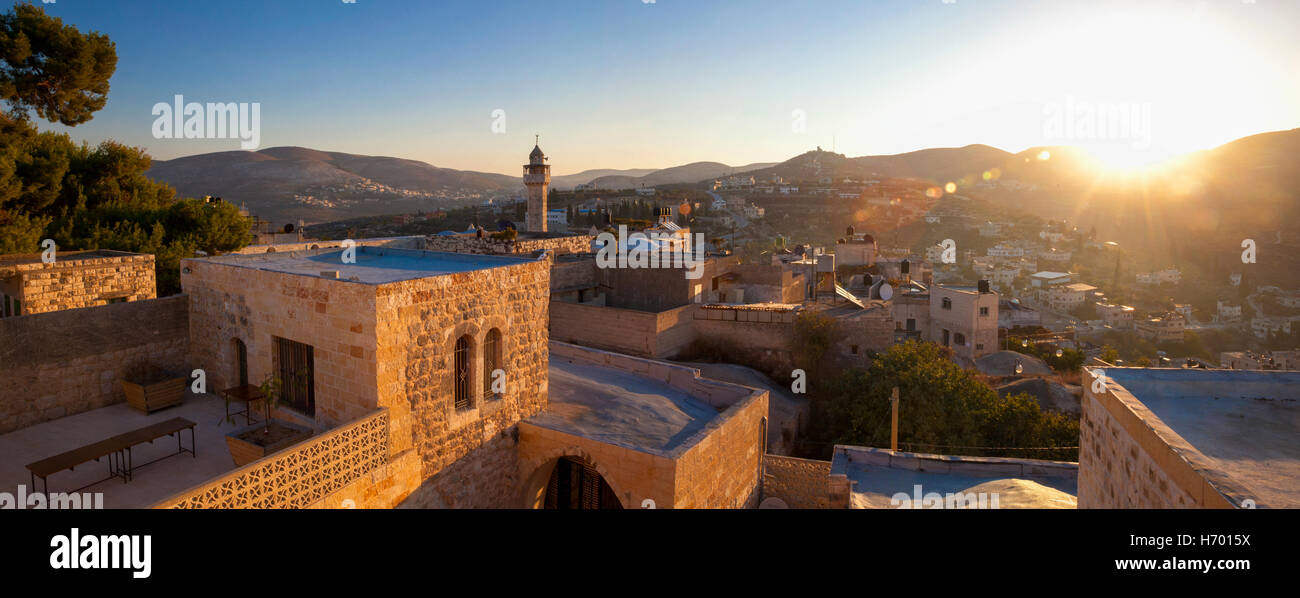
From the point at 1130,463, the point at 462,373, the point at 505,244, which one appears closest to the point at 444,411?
the point at 462,373

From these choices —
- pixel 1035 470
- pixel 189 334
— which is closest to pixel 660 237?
pixel 1035 470

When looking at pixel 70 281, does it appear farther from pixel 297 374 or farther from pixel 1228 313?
pixel 1228 313

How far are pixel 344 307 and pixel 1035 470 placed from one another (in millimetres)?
12609

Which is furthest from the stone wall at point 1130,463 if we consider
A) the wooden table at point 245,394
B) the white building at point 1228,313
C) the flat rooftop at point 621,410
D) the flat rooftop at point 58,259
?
the white building at point 1228,313

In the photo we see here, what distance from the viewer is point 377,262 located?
10.5m

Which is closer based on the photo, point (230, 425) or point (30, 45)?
point (230, 425)

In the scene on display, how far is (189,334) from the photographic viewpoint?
10109 mm

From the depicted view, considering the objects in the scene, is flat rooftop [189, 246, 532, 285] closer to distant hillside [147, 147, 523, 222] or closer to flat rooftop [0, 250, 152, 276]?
flat rooftop [0, 250, 152, 276]

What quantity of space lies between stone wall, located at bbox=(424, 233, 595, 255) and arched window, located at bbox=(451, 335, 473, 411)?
1386 cm

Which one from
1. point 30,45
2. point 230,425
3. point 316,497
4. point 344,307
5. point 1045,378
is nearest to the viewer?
point 316,497

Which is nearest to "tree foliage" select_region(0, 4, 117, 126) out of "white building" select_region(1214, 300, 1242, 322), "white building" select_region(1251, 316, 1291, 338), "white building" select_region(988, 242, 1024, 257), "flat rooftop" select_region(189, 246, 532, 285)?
"flat rooftop" select_region(189, 246, 532, 285)

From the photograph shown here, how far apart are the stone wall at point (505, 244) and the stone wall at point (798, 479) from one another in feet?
39.9
